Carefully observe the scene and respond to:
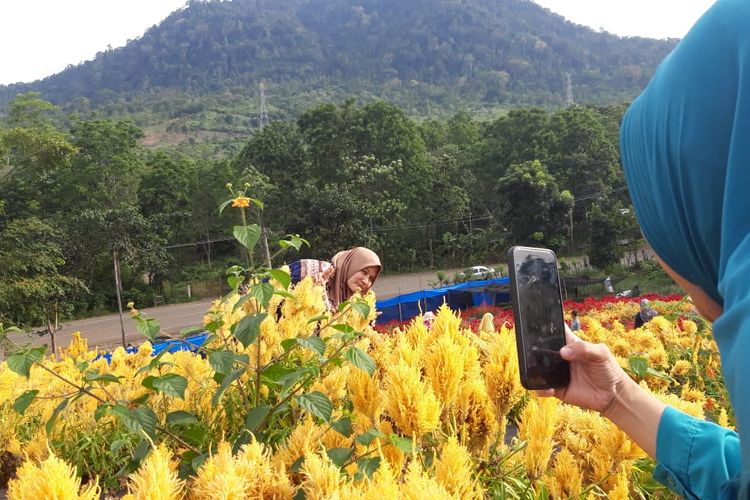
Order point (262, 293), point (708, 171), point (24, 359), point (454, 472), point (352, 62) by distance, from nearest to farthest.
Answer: point (708, 171)
point (454, 472)
point (262, 293)
point (24, 359)
point (352, 62)

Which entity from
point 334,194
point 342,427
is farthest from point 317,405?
point 334,194

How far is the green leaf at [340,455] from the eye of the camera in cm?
86

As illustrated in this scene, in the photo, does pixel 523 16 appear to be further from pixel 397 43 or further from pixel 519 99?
pixel 519 99

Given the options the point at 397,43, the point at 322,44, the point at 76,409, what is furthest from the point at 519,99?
the point at 76,409

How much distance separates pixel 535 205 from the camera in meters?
23.4

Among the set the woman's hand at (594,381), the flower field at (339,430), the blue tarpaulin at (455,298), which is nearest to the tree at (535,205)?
the blue tarpaulin at (455,298)

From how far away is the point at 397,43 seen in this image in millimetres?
134250

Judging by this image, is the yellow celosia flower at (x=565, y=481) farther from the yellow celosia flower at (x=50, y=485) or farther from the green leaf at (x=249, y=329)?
the yellow celosia flower at (x=50, y=485)

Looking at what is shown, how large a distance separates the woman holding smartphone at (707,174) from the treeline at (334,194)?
1989cm

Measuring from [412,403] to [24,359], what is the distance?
3.39 feet

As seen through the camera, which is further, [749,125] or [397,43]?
[397,43]

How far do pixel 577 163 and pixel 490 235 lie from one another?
588 centimetres

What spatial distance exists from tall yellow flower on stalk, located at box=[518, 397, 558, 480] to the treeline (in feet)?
64.3

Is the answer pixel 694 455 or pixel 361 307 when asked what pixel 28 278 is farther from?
pixel 694 455
